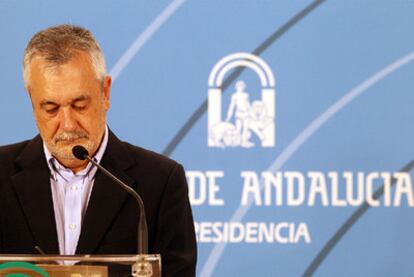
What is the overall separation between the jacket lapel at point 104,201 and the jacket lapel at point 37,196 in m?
0.09

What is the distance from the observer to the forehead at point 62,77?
2.41m

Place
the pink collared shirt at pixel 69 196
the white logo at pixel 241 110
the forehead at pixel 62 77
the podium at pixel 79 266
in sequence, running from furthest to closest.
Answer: the white logo at pixel 241 110
the pink collared shirt at pixel 69 196
the forehead at pixel 62 77
the podium at pixel 79 266

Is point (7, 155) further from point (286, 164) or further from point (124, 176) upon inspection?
point (286, 164)

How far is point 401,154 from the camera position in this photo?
3.94m

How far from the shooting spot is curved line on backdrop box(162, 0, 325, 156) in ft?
12.8

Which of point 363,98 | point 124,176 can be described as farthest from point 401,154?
point 124,176

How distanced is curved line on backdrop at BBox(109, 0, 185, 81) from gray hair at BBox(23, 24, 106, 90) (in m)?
1.44

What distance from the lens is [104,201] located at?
2.54 m

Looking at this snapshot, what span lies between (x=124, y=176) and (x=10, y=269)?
60cm

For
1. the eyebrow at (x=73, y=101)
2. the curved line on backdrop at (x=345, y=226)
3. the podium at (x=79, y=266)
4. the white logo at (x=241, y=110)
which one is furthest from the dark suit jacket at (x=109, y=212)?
the curved line on backdrop at (x=345, y=226)

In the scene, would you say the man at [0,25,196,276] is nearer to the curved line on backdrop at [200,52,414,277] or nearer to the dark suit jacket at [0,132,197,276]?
the dark suit jacket at [0,132,197,276]

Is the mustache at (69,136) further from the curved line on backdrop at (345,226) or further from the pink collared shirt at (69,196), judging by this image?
the curved line on backdrop at (345,226)

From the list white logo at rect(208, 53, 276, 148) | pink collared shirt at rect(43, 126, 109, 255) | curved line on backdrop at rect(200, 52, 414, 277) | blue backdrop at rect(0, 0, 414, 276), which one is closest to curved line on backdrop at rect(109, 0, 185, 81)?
blue backdrop at rect(0, 0, 414, 276)

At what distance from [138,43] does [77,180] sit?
1440 mm
